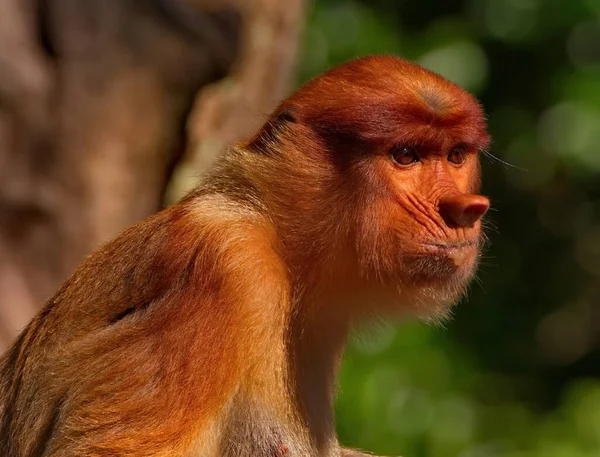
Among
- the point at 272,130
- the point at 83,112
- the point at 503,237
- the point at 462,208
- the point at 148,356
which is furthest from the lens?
the point at 503,237

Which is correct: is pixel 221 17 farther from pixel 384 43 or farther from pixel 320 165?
pixel 320 165

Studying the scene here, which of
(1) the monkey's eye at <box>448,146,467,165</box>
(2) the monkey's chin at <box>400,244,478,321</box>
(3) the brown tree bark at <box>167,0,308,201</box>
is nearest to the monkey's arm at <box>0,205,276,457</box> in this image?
(2) the monkey's chin at <box>400,244,478,321</box>

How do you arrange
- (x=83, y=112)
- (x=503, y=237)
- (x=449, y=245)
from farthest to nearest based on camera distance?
(x=503, y=237) → (x=83, y=112) → (x=449, y=245)

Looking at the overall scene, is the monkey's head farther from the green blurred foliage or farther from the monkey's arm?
the green blurred foliage

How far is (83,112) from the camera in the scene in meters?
8.70

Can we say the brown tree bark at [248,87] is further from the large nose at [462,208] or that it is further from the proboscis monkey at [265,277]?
the large nose at [462,208]

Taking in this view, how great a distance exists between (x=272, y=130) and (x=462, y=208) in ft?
3.01

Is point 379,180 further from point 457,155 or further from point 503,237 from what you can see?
point 503,237

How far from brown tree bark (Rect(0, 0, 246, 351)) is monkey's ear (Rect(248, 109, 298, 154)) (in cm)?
396

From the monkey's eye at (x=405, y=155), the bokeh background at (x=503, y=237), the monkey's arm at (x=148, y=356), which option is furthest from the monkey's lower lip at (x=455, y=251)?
the bokeh background at (x=503, y=237)

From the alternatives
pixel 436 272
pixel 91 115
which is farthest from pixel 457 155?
pixel 91 115

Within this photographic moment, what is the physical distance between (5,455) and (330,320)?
1.56 m

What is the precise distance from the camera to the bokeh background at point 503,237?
913cm

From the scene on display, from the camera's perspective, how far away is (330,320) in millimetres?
5023
